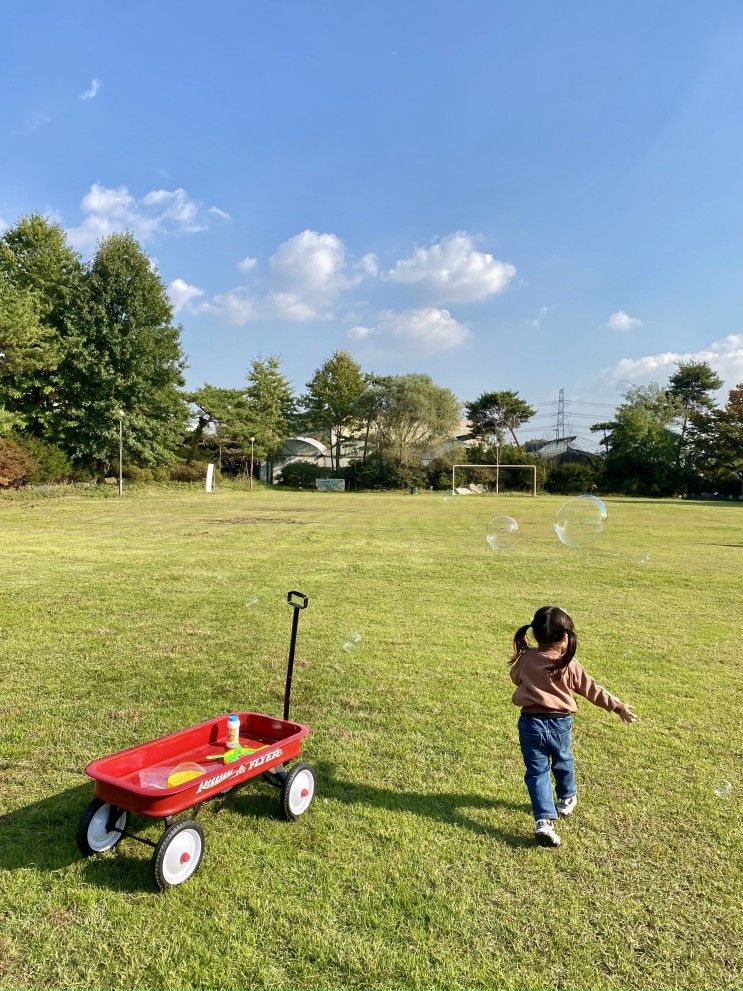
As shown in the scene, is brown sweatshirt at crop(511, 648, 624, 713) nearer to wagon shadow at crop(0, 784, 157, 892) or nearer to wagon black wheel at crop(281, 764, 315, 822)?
wagon black wheel at crop(281, 764, 315, 822)

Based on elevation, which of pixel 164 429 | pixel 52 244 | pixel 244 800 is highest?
pixel 52 244

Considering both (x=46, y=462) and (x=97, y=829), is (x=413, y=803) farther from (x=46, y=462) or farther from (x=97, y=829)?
(x=46, y=462)

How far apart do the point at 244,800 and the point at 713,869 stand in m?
2.42

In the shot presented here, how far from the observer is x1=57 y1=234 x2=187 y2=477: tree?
33719mm

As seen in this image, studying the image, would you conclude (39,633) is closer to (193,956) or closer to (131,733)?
(131,733)

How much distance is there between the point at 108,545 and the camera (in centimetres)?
1348

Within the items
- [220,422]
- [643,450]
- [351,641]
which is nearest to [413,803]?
[351,641]

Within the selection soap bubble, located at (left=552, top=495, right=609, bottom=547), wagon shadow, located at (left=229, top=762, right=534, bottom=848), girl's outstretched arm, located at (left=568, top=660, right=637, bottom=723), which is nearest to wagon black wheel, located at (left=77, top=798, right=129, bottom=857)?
wagon shadow, located at (left=229, top=762, right=534, bottom=848)

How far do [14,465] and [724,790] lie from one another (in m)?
30.1

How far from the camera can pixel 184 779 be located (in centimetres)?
317

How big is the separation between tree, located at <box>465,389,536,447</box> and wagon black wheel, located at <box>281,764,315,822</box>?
59.1 meters

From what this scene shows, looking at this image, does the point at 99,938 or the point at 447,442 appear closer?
the point at 99,938

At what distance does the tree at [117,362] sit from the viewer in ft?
111

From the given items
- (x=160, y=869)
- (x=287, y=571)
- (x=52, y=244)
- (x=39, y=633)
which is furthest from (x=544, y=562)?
(x=52, y=244)
